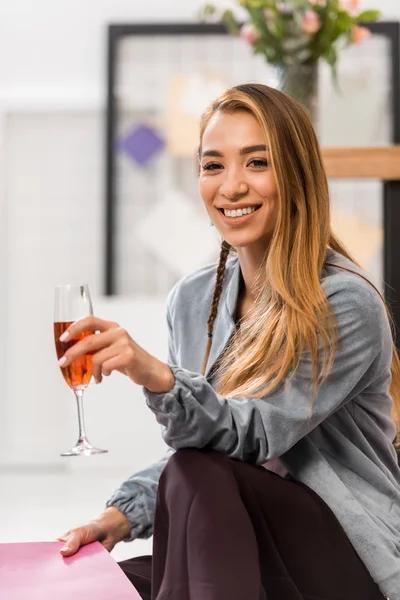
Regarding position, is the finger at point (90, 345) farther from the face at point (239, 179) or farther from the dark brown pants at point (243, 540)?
the face at point (239, 179)

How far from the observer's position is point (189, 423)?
1.36 m

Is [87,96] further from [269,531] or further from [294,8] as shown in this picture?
[269,531]

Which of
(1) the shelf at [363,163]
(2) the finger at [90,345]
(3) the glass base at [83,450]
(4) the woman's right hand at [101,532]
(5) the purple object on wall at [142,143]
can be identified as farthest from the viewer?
(5) the purple object on wall at [142,143]

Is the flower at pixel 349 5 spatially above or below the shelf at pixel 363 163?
above

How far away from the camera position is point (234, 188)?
5.28 feet

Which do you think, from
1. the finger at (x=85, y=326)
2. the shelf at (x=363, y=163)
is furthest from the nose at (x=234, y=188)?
the shelf at (x=363, y=163)

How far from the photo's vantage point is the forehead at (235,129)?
160cm

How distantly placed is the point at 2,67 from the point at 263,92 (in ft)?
9.95

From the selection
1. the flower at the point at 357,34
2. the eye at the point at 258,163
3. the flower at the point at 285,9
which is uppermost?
the flower at the point at 285,9

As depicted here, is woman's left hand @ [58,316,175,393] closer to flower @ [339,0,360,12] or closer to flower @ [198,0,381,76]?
flower @ [198,0,381,76]

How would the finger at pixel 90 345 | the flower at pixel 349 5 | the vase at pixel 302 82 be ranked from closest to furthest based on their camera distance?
the finger at pixel 90 345
the vase at pixel 302 82
the flower at pixel 349 5

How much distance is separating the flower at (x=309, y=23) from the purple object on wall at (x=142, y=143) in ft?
3.82

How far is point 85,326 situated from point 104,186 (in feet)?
10.3

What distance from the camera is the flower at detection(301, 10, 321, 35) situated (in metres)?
3.25
